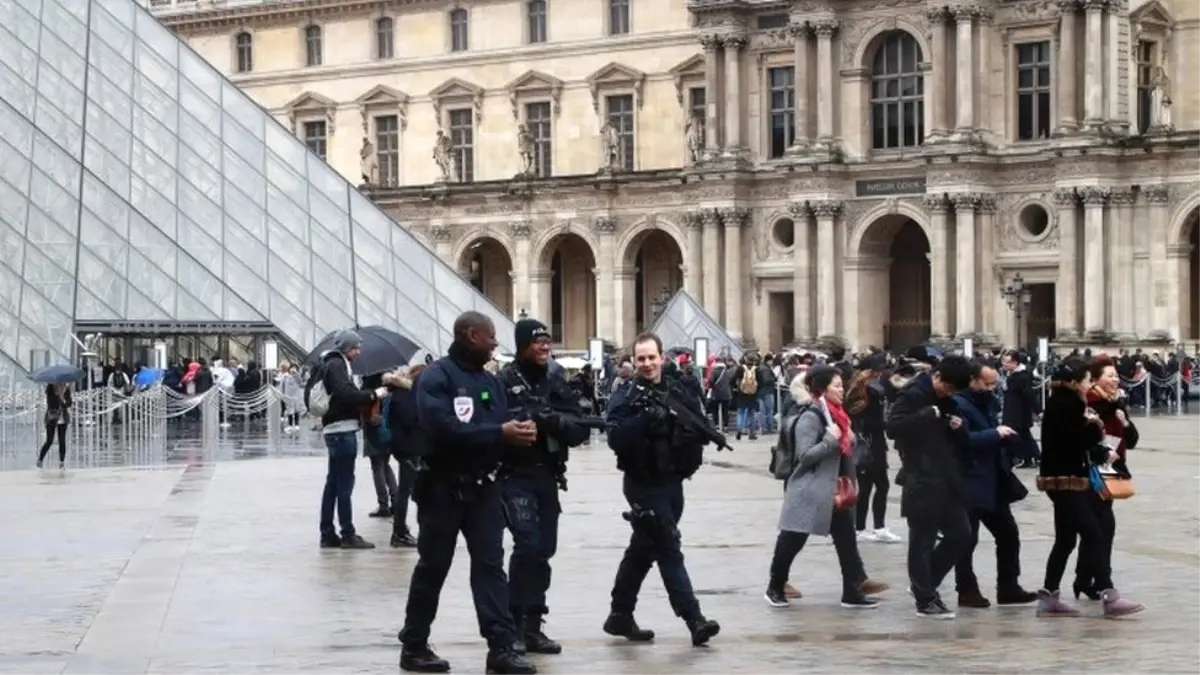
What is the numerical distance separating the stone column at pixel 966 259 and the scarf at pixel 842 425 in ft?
140

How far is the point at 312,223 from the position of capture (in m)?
43.1

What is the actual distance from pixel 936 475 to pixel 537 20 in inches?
2166

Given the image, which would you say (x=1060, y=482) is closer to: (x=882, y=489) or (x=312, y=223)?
(x=882, y=489)

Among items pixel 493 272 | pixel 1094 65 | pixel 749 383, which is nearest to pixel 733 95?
pixel 1094 65

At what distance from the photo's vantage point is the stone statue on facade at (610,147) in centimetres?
6544

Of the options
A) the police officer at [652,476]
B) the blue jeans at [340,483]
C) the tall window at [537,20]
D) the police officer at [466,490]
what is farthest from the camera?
the tall window at [537,20]

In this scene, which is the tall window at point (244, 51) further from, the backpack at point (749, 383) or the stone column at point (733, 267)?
the backpack at point (749, 383)

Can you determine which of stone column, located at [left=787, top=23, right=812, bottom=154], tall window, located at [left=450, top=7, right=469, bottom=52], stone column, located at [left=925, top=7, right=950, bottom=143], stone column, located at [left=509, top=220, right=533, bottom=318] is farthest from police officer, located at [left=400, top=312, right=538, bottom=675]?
tall window, located at [left=450, top=7, right=469, bottom=52]

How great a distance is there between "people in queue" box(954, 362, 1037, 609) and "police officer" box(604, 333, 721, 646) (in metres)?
2.03

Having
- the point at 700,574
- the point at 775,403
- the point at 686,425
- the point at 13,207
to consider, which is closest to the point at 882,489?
the point at 700,574

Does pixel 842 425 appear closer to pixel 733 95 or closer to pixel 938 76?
pixel 938 76

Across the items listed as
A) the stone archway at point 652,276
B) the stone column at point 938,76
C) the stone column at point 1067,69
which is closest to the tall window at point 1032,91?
the stone column at point 1067,69

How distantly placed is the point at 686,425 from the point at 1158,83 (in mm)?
45511

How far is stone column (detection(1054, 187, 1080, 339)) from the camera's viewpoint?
56281 mm
